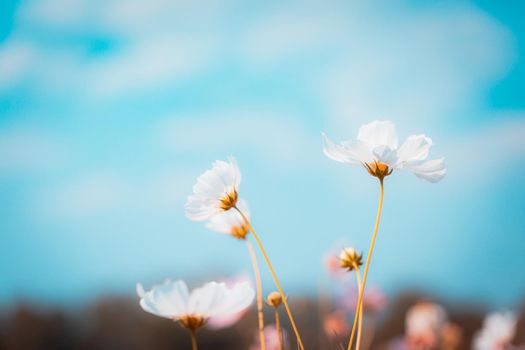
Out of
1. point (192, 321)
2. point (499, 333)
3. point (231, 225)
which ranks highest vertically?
point (231, 225)

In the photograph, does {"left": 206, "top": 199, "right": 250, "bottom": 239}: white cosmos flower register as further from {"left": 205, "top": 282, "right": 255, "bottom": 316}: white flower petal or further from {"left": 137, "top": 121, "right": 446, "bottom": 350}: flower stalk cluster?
{"left": 205, "top": 282, "right": 255, "bottom": 316}: white flower petal

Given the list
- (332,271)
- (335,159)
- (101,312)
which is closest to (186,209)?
(335,159)

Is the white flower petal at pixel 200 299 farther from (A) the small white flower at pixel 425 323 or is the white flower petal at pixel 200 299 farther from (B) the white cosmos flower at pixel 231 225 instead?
(A) the small white flower at pixel 425 323

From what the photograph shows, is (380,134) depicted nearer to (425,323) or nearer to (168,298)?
(168,298)

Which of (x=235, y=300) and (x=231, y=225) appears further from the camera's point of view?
(x=231, y=225)

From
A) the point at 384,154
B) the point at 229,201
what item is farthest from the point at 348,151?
the point at 229,201

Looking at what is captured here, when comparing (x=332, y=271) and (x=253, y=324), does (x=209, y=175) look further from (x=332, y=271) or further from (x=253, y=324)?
(x=253, y=324)
